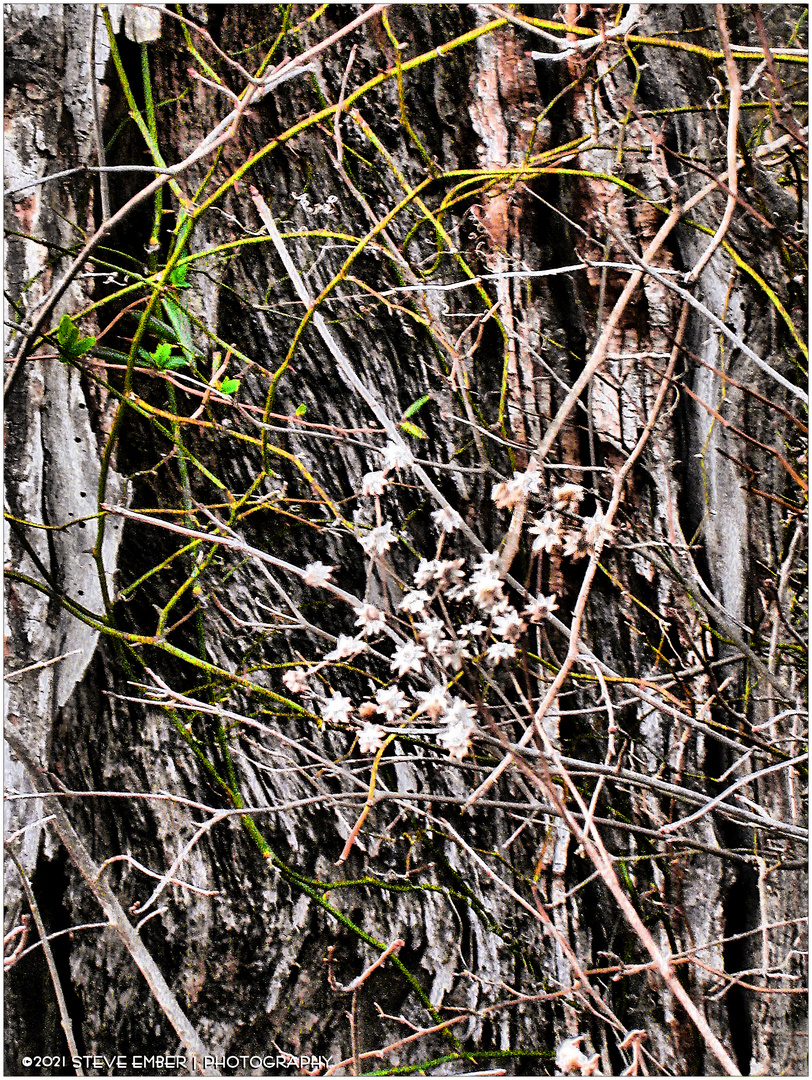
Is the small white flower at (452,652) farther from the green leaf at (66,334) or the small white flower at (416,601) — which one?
the green leaf at (66,334)

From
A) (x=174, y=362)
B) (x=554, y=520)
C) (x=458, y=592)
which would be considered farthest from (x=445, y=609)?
(x=174, y=362)

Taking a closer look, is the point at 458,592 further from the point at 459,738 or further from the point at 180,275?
the point at 180,275

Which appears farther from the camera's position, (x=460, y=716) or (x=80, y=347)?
(x=80, y=347)

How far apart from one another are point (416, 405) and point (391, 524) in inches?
5.8

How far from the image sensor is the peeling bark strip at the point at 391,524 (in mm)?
815

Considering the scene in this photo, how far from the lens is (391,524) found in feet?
2.67

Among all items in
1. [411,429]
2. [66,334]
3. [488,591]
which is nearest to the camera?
[488,591]

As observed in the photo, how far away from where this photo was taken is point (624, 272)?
0.87 m

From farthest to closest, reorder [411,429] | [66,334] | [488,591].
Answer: [411,429]
[66,334]
[488,591]

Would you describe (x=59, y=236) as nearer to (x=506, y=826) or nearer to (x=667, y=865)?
(x=506, y=826)

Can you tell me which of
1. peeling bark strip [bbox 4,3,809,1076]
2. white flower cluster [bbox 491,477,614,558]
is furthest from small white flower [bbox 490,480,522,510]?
peeling bark strip [bbox 4,3,809,1076]

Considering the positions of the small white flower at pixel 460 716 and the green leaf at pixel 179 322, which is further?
Result: the green leaf at pixel 179 322

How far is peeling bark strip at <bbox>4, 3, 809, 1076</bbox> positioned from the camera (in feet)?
2.67

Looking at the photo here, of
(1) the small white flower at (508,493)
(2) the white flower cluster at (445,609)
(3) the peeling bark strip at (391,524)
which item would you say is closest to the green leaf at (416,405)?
(3) the peeling bark strip at (391,524)
